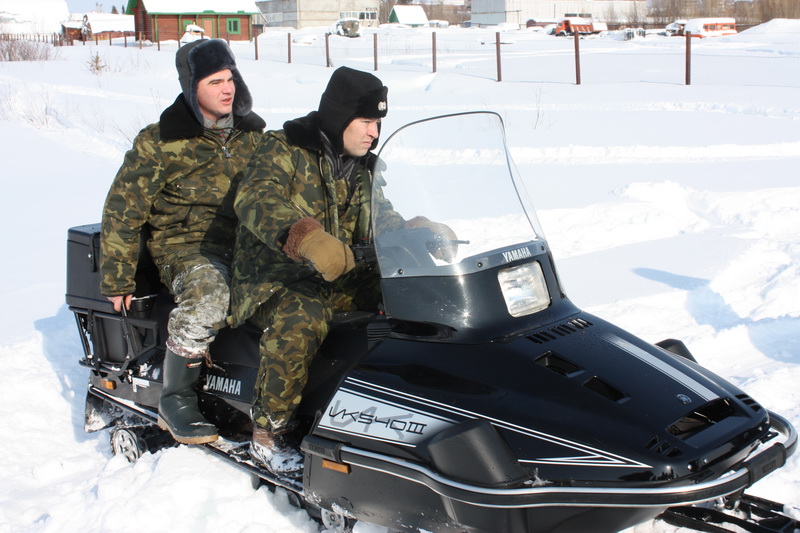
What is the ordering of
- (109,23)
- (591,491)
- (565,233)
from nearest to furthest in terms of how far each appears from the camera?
(591,491) < (565,233) < (109,23)

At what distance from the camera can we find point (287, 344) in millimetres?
2709

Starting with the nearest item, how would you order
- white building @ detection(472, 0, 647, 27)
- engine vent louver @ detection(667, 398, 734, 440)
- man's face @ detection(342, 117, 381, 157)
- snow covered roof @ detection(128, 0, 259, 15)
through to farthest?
engine vent louver @ detection(667, 398, 734, 440)
man's face @ detection(342, 117, 381, 157)
snow covered roof @ detection(128, 0, 259, 15)
white building @ detection(472, 0, 647, 27)


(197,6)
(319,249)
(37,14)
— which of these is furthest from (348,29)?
(319,249)

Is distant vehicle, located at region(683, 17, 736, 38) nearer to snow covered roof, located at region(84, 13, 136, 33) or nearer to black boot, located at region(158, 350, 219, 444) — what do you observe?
black boot, located at region(158, 350, 219, 444)

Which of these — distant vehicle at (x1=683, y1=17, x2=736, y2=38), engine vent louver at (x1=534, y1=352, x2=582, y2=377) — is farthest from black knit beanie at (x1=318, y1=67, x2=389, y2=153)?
distant vehicle at (x1=683, y1=17, x2=736, y2=38)

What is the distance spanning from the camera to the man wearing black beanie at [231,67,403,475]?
271 cm

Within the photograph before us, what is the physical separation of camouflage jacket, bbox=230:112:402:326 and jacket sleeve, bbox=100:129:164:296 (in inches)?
21.9

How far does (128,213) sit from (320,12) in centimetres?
7106

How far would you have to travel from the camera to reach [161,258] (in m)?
3.44

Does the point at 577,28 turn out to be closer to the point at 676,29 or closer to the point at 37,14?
the point at 676,29

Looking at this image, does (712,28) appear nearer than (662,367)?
No

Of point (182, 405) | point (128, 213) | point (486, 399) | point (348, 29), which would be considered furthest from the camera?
point (348, 29)

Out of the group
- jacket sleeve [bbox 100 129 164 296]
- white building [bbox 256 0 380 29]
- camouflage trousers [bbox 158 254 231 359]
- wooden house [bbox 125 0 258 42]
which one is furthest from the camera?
white building [bbox 256 0 380 29]

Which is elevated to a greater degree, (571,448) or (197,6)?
(197,6)
